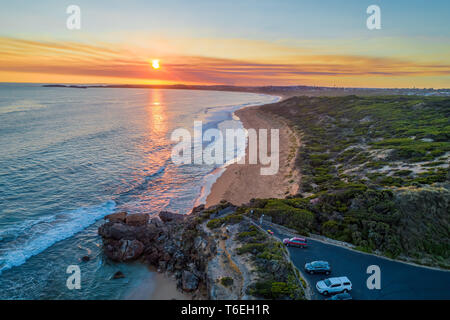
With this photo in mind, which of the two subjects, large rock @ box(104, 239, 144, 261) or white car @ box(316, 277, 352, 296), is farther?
large rock @ box(104, 239, 144, 261)

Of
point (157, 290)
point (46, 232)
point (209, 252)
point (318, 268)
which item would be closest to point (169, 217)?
point (209, 252)

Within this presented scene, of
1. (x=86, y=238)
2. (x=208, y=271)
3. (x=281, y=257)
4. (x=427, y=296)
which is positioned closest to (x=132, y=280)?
(x=208, y=271)

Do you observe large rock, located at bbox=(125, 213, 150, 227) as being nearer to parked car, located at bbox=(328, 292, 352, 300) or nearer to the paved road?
the paved road

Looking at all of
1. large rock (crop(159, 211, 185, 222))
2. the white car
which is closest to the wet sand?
large rock (crop(159, 211, 185, 222))

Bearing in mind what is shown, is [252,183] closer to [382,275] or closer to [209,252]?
[209,252]

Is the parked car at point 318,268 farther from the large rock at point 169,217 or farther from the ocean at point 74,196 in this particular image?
the large rock at point 169,217

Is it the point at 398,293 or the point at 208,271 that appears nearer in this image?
the point at 398,293
